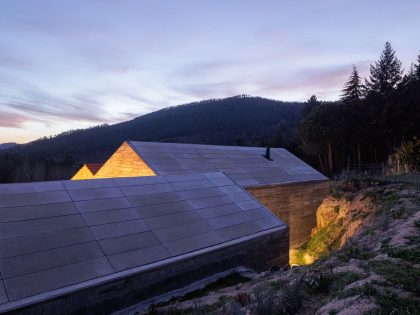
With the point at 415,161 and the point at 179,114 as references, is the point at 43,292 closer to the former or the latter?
the point at 415,161

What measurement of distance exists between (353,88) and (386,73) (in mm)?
4005

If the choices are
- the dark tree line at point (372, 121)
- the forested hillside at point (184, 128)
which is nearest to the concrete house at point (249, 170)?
the dark tree line at point (372, 121)

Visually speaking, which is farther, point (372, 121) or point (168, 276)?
point (372, 121)

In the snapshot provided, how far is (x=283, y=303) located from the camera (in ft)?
13.0

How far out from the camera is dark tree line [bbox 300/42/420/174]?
2858cm

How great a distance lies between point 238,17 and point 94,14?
6657 millimetres

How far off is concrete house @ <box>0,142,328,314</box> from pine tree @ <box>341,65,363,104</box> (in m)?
30.1

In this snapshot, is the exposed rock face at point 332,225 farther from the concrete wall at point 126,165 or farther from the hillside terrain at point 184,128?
the hillside terrain at point 184,128

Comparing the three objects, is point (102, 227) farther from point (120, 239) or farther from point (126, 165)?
point (126, 165)

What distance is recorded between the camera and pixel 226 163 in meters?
16.3

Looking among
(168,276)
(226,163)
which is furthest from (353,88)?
(168,276)

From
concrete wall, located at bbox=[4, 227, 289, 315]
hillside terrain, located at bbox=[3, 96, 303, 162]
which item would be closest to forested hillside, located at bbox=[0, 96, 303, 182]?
hillside terrain, located at bbox=[3, 96, 303, 162]

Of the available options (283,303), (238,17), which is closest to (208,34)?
(238,17)

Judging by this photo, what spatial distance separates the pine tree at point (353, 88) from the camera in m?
35.8
